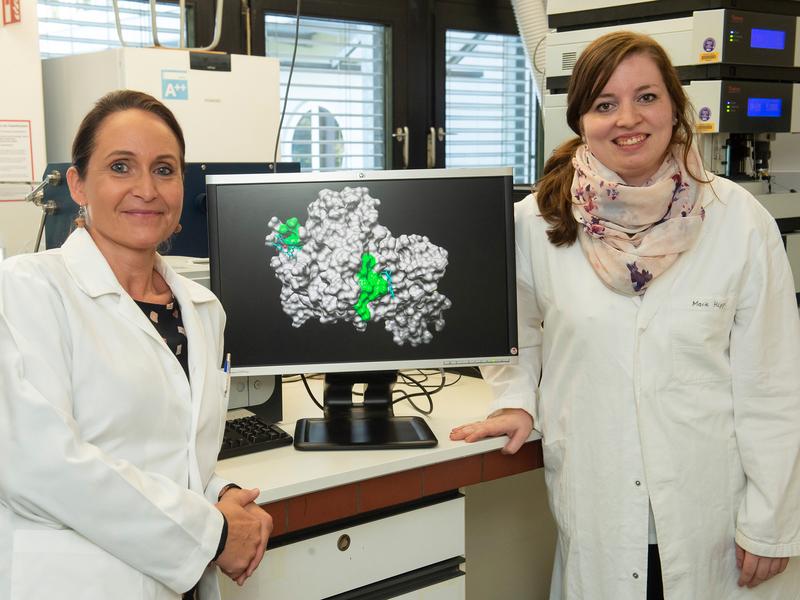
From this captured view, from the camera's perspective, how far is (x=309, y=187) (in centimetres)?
163

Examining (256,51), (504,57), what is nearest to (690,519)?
(256,51)

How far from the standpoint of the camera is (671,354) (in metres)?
1.51

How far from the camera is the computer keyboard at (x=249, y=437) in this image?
1583mm

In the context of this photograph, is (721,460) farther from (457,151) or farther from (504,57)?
(504,57)

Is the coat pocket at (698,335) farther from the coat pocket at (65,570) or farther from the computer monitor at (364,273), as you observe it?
the coat pocket at (65,570)

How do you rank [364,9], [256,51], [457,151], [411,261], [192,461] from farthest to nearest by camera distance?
[457,151] → [364,9] → [256,51] → [411,261] → [192,461]

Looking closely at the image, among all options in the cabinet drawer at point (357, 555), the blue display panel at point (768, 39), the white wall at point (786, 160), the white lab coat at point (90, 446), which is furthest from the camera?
the white wall at point (786, 160)

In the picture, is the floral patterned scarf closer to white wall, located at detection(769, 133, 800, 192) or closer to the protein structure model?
the protein structure model

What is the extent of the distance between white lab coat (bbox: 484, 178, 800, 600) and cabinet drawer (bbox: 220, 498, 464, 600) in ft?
0.93

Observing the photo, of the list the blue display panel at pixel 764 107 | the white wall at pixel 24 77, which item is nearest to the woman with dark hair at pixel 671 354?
the blue display panel at pixel 764 107

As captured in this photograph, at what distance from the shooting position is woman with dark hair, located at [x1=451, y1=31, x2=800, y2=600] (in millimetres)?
1511

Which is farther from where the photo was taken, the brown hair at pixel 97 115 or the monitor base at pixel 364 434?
the monitor base at pixel 364 434

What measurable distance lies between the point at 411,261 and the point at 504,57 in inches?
142

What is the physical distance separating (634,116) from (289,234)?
2.07 feet
